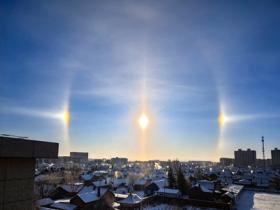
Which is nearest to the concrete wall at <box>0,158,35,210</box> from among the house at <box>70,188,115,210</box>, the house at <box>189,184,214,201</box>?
the house at <box>70,188,115,210</box>

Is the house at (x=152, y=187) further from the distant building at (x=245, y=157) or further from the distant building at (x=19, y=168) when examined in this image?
the distant building at (x=245, y=157)

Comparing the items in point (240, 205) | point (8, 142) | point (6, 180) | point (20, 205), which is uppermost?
point (8, 142)

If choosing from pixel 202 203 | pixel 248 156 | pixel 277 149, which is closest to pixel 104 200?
pixel 202 203

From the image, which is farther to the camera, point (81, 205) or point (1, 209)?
point (81, 205)

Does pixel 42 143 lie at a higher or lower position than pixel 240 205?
higher

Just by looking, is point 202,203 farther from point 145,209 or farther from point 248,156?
point 248,156

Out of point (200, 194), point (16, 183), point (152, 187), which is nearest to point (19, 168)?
point (16, 183)
